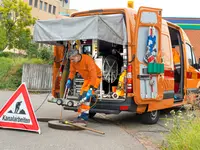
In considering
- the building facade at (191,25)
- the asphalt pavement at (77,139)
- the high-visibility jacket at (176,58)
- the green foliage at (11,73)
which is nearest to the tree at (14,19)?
the building facade at (191,25)

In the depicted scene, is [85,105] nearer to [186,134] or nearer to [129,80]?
[129,80]

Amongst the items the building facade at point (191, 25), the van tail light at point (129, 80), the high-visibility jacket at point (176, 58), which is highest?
the building facade at point (191, 25)

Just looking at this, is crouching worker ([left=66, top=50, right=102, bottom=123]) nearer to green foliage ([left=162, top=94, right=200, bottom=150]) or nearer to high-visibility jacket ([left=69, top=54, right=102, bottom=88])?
high-visibility jacket ([left=69, top=54, right=102, bottom=88])

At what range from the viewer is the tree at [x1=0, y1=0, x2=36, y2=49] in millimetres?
34406

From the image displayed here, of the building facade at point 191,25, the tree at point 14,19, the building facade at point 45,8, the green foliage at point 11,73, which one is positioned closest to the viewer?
the green foliage at point 11,73

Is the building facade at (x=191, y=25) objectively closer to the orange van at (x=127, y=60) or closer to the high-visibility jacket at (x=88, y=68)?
the orange van at (x=127, y=60)

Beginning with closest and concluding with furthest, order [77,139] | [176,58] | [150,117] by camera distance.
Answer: [77,139]
[150,117]
[176,58]

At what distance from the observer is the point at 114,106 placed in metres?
7.63

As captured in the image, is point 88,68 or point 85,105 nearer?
point 85,105

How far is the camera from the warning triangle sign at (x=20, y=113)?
672 centimetres

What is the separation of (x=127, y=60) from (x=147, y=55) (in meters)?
0.51

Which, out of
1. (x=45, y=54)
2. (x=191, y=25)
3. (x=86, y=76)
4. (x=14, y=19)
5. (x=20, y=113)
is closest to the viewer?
(x=20, y=113)

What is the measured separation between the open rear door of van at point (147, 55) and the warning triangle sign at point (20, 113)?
2.32 meters

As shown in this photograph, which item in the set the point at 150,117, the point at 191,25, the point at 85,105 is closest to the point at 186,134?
the point at 85,105
